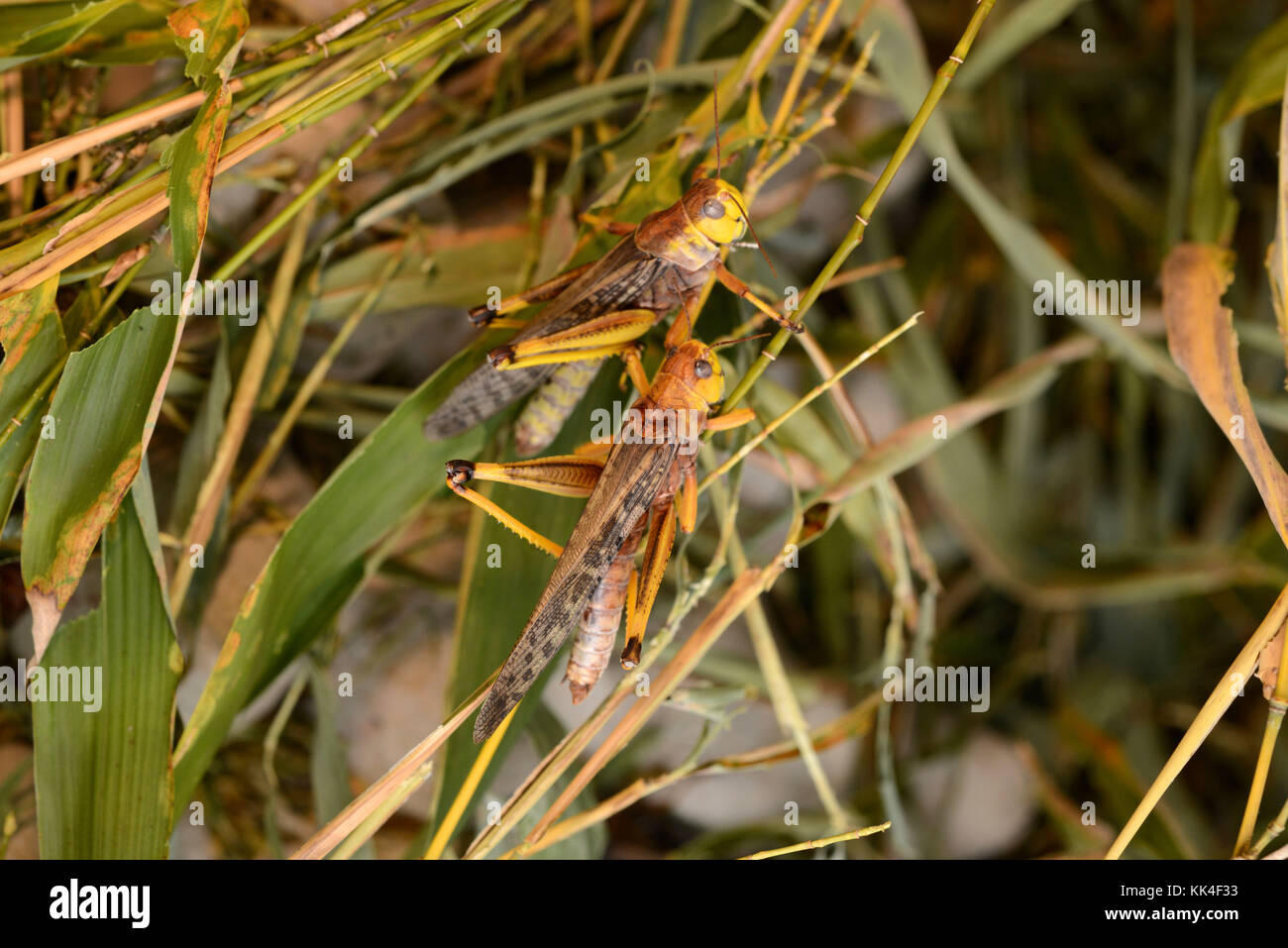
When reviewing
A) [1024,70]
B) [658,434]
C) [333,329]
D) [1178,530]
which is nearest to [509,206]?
[333,329]

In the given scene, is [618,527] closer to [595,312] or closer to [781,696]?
[595,312]

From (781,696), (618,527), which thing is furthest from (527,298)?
(781,696)
